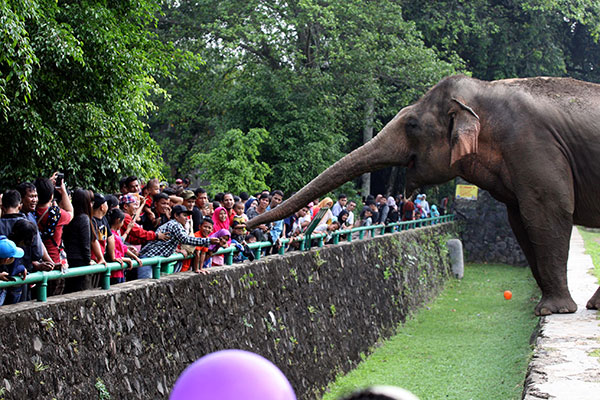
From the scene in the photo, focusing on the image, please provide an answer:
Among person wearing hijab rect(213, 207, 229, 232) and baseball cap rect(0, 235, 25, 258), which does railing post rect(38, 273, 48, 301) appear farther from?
person wearing hijab rect(213, 207, 229, 232)

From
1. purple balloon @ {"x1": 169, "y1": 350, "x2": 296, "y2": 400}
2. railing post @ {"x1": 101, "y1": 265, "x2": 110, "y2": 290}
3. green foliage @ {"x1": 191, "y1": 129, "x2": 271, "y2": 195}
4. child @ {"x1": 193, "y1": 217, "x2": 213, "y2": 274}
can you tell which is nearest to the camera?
purple balloon @ {"x1": 169, "y1": 350, "x2": 296, "y2": 400}

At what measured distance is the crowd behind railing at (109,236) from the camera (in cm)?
452

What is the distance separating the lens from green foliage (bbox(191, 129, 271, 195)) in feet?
55.9

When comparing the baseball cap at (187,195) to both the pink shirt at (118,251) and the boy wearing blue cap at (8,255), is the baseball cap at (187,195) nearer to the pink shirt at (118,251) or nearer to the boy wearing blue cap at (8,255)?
the pink shirt at (118,251)

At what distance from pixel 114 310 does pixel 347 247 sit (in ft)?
22.6

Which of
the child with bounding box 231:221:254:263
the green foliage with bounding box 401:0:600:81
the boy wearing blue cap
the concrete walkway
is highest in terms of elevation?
the green foliage with bounding box 401:0:600:81

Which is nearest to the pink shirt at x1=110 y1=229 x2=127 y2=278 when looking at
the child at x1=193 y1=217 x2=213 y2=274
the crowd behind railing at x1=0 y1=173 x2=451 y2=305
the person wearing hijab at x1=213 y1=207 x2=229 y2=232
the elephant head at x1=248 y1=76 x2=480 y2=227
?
the crowd behind railing at x1=0 y1=173 x2=451 y2=305

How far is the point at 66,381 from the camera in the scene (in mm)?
4438

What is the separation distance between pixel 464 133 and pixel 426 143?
22.3 inches

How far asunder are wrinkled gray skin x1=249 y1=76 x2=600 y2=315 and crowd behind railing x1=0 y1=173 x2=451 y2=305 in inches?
50.5

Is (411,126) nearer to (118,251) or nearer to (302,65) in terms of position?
(118,251)

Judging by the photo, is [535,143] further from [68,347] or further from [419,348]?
[68,347]

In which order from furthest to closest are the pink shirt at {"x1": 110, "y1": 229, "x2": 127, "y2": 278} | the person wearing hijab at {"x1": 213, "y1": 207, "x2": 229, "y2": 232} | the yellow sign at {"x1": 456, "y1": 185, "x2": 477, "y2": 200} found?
1. the yellow sign at {"x1": 456, "y1": 185, "x2": 477, "y2": 200}
2. the person wearing hijab at {"x1": 213, "y1": 207, "x2": 229, "y2": 232}
3. the pink shirt at {"x1": 110, "y1": 229, "x2": 127, "y2": 278}

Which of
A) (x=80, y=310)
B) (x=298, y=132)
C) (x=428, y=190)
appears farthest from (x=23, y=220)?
(x=428, y=190)
